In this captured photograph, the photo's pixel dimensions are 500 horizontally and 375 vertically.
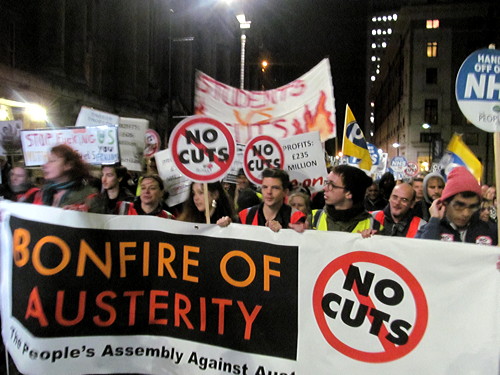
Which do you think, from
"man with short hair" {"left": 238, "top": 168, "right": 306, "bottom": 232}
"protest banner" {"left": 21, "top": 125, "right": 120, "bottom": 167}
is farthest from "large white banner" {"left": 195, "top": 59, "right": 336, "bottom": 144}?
"man with short hair" {"left": 238, "top": 168, "right": 306, "bottom": 232}

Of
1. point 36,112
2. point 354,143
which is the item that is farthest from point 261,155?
point 36,112

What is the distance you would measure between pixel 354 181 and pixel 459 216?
0.90m

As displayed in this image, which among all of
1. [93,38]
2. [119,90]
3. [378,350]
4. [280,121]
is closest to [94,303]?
[378,350]

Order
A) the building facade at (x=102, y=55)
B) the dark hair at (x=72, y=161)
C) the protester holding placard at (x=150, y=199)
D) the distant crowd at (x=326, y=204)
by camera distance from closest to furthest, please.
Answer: the distant crowd at (x=326, y=204) → the dark hair at (x=72, y=161) → the protester holding placard at (x=150, y=199) → the building facade at (x=102, y=55)

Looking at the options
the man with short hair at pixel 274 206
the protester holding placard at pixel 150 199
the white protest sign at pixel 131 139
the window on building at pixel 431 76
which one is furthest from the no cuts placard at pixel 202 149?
the window on building at pixel 431 76

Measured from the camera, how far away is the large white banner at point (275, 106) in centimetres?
663

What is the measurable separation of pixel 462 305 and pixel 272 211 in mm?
2195

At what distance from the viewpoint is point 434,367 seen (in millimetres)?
2836

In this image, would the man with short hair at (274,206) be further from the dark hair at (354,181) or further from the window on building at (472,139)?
the window on building at (472,139)

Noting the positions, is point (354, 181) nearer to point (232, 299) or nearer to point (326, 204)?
point (326, 204)

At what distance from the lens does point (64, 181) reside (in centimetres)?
436

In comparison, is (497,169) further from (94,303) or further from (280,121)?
(280,121)

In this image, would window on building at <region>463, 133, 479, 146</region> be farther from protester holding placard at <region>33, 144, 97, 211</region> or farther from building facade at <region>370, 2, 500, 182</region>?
protester holding placard at <region>33, 144, 97, 211</region>

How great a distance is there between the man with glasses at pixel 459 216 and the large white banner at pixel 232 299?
0.84 meters
